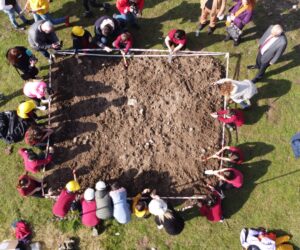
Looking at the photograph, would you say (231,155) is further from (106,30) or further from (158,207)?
(106,30)

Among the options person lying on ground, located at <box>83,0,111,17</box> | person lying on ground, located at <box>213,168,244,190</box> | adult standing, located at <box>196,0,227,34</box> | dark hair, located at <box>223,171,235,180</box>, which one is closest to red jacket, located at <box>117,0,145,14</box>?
person lying on ground, located at <box>83,0,111,17</box>

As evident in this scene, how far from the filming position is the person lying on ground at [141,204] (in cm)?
1002

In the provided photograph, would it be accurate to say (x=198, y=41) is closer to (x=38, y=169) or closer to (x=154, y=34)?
(x=154, y=34)

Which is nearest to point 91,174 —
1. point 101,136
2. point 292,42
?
point 101,136

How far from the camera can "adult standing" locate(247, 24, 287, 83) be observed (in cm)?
1003

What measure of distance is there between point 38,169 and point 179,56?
6.01 meters

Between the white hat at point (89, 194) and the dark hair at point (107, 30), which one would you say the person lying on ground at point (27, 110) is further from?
the dark hair at point (107, 30)

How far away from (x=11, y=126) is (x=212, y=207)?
6619 millimetres

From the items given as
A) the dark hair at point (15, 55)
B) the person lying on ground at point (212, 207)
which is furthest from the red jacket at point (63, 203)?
the dark hair at point (15, 55)

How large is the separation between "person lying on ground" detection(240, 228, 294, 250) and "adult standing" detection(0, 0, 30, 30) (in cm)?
1048

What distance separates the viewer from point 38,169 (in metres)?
10.9

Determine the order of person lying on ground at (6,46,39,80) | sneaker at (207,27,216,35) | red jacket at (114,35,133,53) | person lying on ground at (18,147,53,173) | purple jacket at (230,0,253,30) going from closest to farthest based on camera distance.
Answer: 1. person lying on ground at (18,147,53,173)
2. person lying on ground at (6,46,39,80)
3. purple jacket at (230,0,253,30)
4. red jacket at (114,35,133,53)
5. sneaker at (207,27,216,35)

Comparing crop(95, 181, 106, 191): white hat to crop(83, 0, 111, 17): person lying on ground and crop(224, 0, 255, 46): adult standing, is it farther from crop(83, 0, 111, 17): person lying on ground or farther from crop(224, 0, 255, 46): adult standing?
crop(224, 0, 255, 46): adult standing

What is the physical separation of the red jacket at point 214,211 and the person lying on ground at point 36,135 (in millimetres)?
5344
